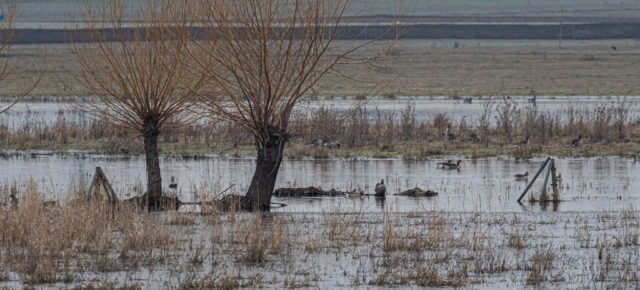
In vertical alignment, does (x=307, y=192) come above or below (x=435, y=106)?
below

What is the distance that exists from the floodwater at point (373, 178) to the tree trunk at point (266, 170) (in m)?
0.70

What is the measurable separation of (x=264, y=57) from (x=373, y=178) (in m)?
7.17

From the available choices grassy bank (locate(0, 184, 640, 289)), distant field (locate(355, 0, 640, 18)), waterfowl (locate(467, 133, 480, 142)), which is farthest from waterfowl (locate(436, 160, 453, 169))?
distant field (locate(355, 0, 640, 18))

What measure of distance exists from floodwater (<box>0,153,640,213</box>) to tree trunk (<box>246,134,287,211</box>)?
0.70 meters

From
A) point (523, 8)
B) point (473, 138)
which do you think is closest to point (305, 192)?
point (473, 138)

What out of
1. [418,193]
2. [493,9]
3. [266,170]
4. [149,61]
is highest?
[493,9]

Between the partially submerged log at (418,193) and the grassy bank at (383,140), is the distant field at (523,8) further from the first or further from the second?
the partially submerged log at (418,193)

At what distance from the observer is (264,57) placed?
16.3 metres

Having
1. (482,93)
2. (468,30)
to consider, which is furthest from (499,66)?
(468,30)

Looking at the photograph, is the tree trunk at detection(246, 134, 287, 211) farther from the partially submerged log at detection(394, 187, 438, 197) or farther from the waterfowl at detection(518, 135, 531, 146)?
the waterfowl at detection(518, 135, 531, 146)

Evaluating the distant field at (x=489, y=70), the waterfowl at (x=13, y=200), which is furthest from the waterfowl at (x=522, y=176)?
the distant field at (x=489, y=70)

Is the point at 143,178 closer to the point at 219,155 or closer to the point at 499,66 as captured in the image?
the point at 219,155

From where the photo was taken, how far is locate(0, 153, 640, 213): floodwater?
1831 centimetres

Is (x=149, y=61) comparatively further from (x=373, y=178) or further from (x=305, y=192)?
(x=373, y=178)
